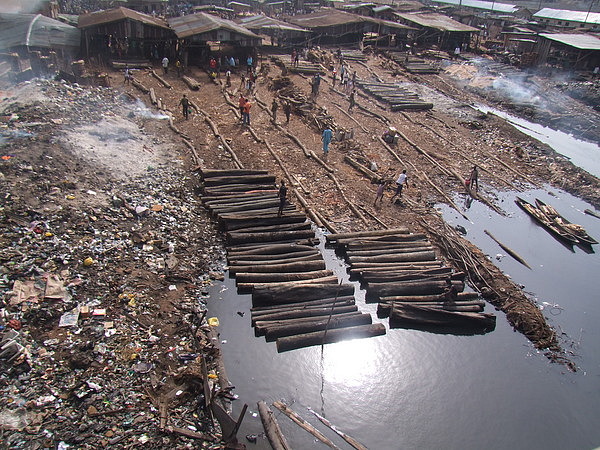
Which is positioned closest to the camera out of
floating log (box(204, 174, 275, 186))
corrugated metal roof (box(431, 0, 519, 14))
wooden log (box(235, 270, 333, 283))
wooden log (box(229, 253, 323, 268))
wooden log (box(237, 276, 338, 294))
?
wooden log (box(237, 276, 338, 294))

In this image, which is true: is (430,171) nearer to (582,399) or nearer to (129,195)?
(582,399)

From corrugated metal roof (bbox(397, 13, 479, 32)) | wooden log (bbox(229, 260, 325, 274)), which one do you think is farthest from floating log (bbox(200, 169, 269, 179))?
corrugated metal roof (bbox(397, 13, 479, 32))

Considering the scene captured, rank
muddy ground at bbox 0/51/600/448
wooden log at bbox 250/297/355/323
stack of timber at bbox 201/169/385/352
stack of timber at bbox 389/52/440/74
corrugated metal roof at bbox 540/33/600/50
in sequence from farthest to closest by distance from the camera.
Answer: stack of timber at bbox 389/52/440/74 → corrugated metal roof at bbox 540/33/600/50 → wooden log at bbox 250/297/355/323 → stack of timber at bbox 201/169/385/352 → muddy ground at bbox 0/51/600/448

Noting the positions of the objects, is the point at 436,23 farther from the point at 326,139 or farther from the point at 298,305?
the point at 298,305

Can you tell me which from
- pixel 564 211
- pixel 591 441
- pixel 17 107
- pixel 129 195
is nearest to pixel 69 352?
pixel 129 195

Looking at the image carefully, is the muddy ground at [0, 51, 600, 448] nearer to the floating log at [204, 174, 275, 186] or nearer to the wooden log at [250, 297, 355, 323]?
the floating log at [204, 174, 275, 186]

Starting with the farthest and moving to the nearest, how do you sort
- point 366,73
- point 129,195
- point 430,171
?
1. point 366,73
2. point 430,171
3. point 129,195
